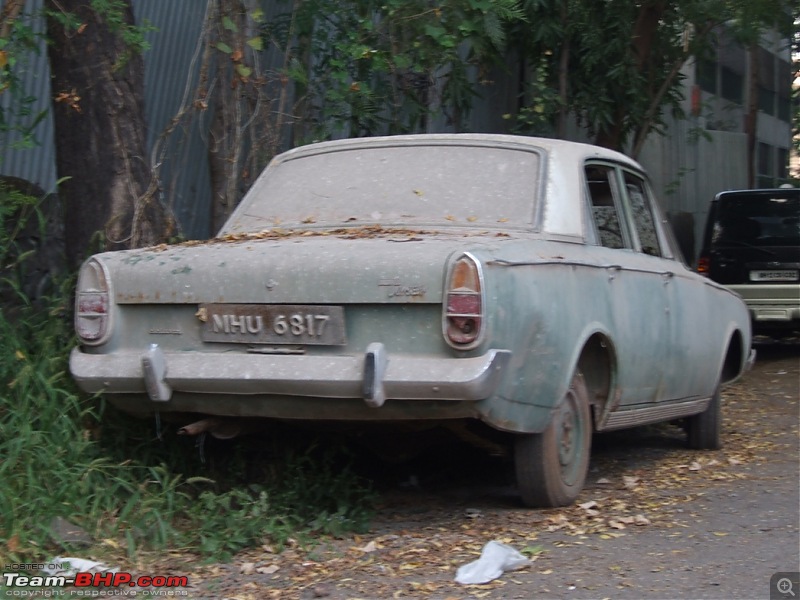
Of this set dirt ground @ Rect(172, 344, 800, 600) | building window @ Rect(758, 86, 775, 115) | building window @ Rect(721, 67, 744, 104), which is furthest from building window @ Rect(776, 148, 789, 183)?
dirt ground @ Rect(172, 344, 800, 600)

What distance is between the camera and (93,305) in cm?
485

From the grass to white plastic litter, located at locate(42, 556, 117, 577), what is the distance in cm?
14

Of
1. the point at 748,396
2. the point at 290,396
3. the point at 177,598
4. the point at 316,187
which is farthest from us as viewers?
the point at 748,396

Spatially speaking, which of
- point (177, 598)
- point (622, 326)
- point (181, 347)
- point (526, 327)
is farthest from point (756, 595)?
point (181, 347)

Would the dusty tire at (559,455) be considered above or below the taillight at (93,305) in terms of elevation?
below

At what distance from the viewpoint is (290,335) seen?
450 cm

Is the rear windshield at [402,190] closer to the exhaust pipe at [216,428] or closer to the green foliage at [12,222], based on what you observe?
the exhaust pipe at [216,428]

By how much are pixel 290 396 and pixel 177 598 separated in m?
0.92

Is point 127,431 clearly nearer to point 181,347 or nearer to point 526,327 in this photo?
point 181,347

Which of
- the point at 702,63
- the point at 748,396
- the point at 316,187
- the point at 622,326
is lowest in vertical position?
the point at 748,396

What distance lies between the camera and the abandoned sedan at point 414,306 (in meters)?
4.33

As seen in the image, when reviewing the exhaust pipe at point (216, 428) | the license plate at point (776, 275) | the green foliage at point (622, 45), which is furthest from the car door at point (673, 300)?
the license plate at point (776, 275)

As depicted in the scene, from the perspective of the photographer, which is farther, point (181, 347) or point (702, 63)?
point (702, 63)

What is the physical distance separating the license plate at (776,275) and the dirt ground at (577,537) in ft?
17.8
